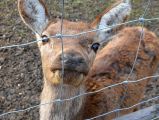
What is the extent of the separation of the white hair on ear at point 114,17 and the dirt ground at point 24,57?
4.18 ft

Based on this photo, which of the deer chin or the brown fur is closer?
the deer chin

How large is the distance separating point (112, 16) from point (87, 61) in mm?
717

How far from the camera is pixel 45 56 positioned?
337 centimetres

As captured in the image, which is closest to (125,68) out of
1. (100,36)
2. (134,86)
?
(134,86)

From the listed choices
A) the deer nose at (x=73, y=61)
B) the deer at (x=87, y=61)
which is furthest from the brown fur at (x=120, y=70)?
the deer nose at (x=73, y=61)

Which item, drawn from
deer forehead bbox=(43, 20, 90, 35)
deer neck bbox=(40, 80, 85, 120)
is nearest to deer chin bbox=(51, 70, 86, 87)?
deer neck bbox=(40, 80, 85, 120)

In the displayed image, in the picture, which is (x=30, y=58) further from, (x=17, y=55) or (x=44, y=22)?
(x=44, y=22)

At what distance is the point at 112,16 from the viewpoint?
12.5 ft

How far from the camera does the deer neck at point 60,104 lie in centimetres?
344

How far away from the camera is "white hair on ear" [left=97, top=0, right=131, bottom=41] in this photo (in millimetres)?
3718

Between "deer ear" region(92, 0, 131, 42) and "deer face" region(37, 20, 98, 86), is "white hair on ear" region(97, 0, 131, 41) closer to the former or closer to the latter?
"deer ear" region(92, 0, 131, 42)

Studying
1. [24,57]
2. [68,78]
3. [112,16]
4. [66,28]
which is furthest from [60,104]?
[24,57]

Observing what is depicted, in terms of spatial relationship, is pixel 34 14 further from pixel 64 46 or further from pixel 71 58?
pixel 71 58

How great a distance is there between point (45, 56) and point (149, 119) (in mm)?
963
